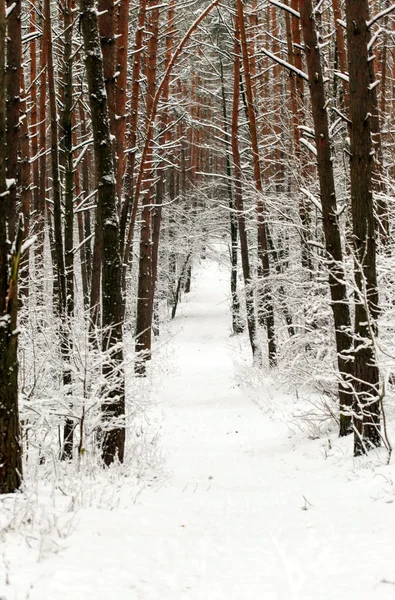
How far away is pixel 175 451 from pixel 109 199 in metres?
4.61

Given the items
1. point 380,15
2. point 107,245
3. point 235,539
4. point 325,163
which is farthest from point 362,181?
point 235,539

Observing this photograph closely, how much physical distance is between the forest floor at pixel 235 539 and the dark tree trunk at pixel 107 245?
0.87 m

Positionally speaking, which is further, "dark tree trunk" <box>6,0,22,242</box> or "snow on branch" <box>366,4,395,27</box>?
"dark tree trunk" <box>6,0,22,242</box>

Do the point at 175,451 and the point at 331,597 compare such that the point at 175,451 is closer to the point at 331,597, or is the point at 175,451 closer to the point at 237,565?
the point at 237,565

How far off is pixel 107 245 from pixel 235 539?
3.71 metres

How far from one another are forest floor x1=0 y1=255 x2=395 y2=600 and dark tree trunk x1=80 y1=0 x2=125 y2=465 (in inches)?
34.3

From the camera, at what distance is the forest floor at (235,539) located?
2996mm

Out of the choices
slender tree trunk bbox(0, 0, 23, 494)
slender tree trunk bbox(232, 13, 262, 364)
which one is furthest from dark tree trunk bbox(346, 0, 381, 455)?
slender tree trunk bbox(232, 13, 262, 364)

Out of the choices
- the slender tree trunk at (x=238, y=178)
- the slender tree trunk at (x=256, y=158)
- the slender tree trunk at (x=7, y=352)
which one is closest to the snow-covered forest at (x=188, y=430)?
the slender tree trunk at (x=7, y=352)

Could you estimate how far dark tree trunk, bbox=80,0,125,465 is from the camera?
6258 mm

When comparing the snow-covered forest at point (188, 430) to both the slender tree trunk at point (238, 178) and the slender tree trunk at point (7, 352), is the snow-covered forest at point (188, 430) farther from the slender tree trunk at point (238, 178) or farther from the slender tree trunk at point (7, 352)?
the slender tree trunk at point (238, 178)

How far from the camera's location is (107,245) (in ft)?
21.5

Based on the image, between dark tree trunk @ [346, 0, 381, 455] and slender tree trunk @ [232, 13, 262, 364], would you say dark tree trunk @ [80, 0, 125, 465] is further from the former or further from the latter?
slender tree trunk @ [232, 13, 262, 364]

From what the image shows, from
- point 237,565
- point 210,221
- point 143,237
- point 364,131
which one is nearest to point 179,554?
point 237,565
